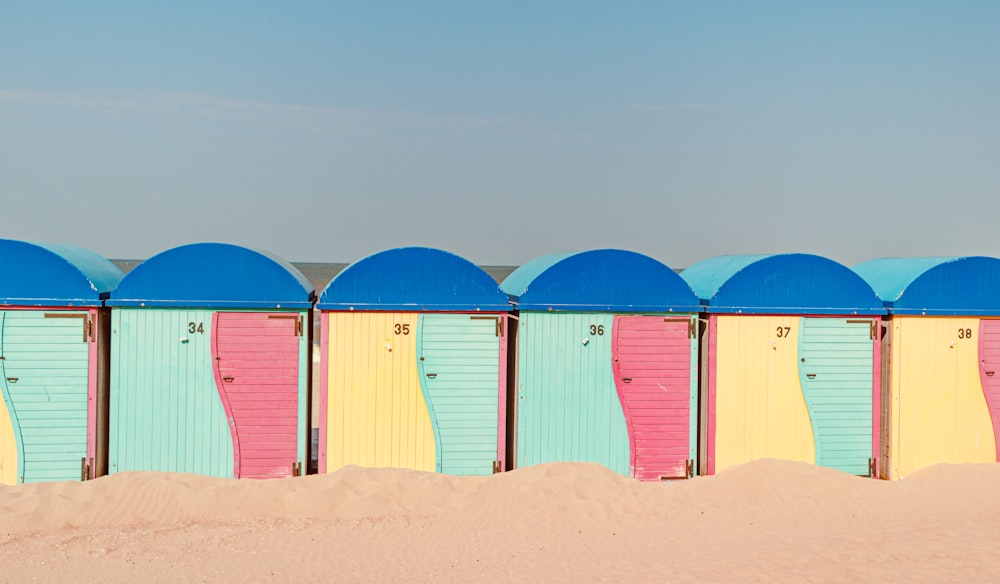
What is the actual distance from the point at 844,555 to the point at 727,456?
8.37ft

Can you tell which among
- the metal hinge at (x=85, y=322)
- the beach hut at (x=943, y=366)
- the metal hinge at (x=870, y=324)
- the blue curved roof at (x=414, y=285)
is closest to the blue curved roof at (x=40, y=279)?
the metal hinge at (x=85, y=322)

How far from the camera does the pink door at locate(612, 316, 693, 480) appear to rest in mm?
10008

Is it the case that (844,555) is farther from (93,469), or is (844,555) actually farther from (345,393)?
(93,469)

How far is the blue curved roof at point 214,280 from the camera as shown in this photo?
9.48 metres

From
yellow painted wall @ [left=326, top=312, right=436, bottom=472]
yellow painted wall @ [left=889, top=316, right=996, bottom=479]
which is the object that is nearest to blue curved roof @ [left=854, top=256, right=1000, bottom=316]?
yellow painted wall @ [left=889, top=316, right=996, bottom=479]

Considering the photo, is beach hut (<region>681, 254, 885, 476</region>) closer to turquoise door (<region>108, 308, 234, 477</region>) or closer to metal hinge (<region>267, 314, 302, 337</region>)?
metal hinge (<region>267, 314, 302, 337</region>)

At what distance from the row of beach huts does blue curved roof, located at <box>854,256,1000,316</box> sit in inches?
1.0

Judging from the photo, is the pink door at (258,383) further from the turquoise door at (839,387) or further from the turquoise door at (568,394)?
the turquoise door at (839,387)

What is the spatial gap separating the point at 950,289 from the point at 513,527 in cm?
575

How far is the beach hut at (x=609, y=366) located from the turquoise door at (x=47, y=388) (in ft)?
14.5

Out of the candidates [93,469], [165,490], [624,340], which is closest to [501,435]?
[624,340]

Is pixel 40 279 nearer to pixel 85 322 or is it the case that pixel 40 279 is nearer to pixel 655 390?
pixel 85 322

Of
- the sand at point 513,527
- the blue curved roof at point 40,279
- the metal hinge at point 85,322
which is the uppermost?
the blue curved roof at point 40,279

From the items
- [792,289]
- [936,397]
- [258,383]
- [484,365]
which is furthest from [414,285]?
[936,397]
